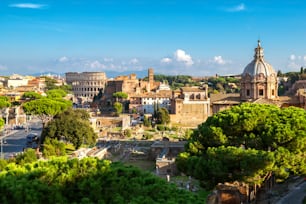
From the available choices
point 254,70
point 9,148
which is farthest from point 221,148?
point 254,70

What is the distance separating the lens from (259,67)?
1817 inches

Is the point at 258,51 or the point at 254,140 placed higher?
the point at 258,51

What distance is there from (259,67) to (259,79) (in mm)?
1380

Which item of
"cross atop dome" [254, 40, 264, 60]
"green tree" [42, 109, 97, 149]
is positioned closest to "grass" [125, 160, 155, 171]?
"green tree" [42, 109, 97, 149]

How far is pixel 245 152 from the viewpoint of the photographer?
1695 cm

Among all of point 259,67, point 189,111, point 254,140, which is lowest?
point 189,111

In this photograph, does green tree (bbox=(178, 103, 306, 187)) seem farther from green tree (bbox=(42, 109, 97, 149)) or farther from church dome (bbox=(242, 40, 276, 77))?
church dome (bbox=(242, 40, 276, 77))

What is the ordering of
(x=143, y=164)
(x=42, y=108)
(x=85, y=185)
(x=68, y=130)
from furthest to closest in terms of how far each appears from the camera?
(x=42, y=108) < (x=68, y=130) < (x=143, y=164) < (x=85, y=185)

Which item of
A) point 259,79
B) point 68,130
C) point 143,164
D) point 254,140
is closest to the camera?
point 254,140

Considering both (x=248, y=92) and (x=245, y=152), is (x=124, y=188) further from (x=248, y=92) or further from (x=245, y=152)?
(x=248, y=92)

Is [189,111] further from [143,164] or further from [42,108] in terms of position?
[143,164]

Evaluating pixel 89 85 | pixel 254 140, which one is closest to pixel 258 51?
pixel 254 140

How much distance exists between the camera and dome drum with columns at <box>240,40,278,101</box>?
45.8 metres

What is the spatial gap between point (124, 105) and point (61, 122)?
1529 inches
